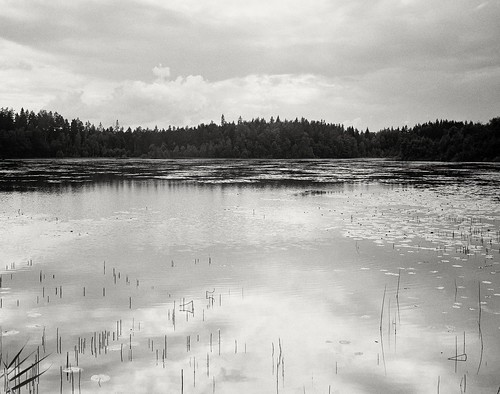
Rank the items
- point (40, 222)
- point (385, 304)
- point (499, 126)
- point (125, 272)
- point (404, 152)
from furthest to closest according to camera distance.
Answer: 1. point (404, 152)
2. point (499, 126)
3. point (40, 222)
4. point (125, 272)
5. point (385, 304)

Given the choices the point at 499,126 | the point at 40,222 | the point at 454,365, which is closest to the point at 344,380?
the point at 454,365

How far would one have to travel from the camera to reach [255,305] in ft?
39.1

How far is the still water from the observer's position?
8.23 m

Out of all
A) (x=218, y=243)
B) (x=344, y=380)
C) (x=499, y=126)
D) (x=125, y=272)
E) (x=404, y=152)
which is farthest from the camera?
(x=404, y=152)

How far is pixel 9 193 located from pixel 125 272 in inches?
1193

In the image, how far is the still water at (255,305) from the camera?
823 cm

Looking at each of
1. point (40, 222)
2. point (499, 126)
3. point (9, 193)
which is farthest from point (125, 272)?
point (499, 126)

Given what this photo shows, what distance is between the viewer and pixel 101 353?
29.2 ft

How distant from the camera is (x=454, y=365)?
8.56 metres

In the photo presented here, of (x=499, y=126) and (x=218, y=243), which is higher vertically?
(x=499, y=126)

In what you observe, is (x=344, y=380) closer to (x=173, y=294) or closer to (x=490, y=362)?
(x=490, y=362)

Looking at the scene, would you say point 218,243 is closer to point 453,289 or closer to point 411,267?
point 411,267

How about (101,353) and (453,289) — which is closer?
(101,353)

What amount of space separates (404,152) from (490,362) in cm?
16614
